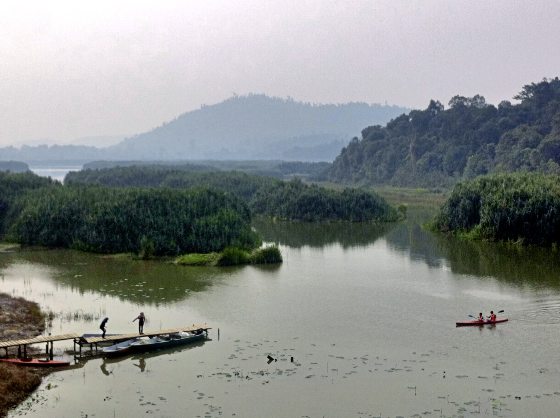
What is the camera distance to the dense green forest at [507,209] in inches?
2210

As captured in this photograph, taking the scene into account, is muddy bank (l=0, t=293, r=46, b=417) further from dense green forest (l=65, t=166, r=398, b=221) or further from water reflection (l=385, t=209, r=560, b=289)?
dense green forest (l=65, t=166, r=398, b=221)

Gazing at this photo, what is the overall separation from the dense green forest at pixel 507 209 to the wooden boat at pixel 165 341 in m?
33.0

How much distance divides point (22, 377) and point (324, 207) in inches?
2247

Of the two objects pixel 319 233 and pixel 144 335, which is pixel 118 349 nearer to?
pixel 144 335

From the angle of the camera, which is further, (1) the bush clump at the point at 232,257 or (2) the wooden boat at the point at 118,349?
(1) the bush clump at the point at 232,257

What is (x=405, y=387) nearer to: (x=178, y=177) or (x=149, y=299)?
(x=149, y=299)

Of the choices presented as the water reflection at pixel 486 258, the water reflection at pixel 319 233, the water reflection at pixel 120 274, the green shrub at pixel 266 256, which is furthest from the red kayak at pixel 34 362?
the water reflection at pixel 319 233

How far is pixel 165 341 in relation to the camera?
30.3 m

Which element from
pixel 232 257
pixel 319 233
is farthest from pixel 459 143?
pixel 232 257

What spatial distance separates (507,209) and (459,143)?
246 feet

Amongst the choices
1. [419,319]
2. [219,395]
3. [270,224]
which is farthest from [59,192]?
[219,395]

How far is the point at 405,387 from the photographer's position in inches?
1008

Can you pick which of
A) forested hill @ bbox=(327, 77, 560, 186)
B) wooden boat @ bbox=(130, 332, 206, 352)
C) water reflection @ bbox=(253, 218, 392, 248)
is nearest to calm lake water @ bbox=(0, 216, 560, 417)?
wooden boat @ bbox=(130, 332, 206, 352)

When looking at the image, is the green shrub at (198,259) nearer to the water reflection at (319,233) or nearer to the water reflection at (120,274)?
the water reflection at (120,274)
